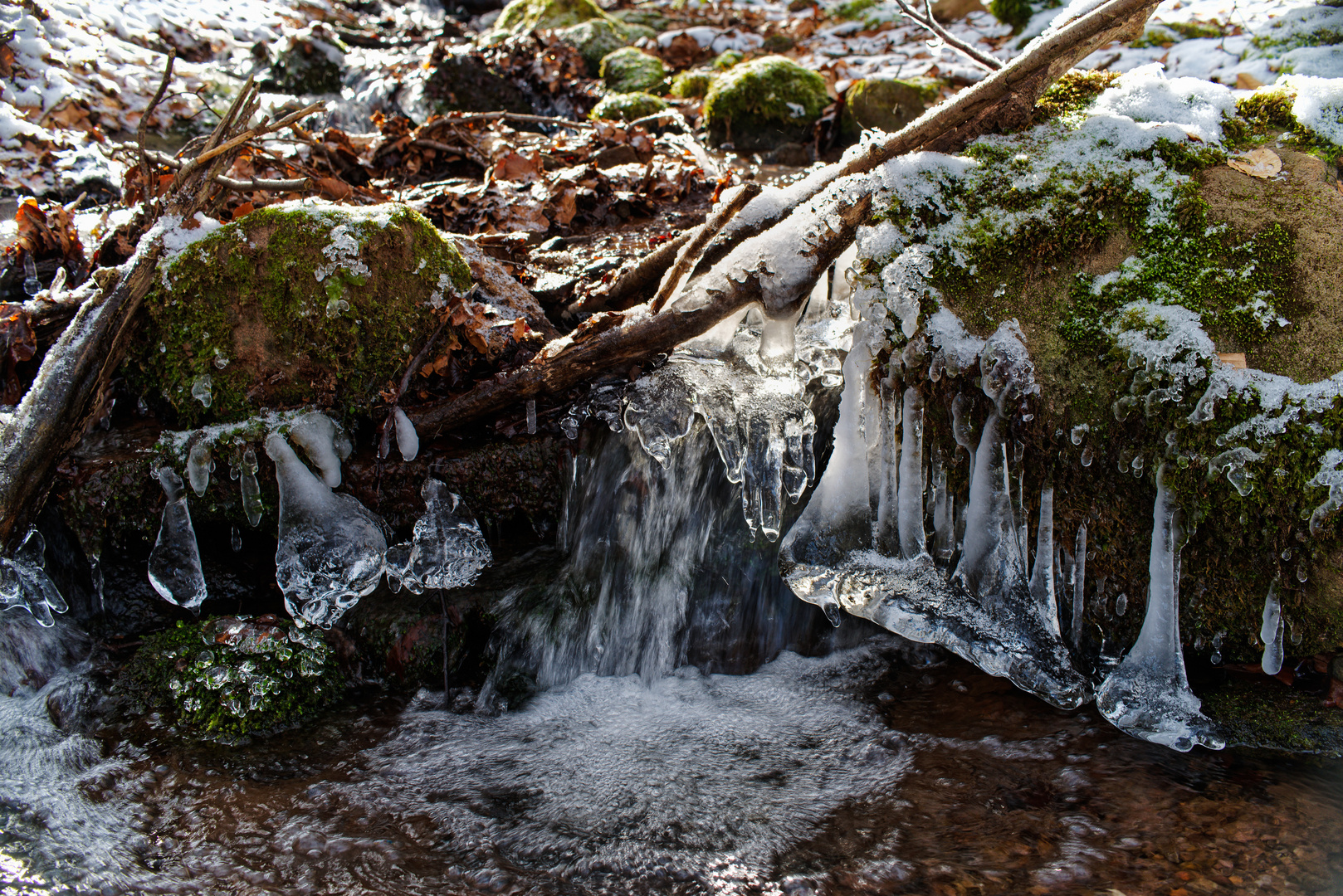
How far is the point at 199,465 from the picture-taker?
120 inches

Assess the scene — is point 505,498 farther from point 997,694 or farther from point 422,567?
point 997,694

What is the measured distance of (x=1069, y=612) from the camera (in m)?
2.71

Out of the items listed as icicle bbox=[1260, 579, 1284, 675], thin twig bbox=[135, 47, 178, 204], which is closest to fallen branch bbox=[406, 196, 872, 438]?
thin twig bbox=[135, 47, 178, 204]

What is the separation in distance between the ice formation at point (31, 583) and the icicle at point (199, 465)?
0.66 metres

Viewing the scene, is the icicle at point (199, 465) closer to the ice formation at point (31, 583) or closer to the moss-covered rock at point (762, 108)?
the ice formation at point (31, 583)

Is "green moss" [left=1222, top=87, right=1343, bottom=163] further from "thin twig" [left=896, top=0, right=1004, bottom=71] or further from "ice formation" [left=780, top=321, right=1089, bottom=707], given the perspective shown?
"ice formation" [left=780, top=321, right=1089, bottom=707]

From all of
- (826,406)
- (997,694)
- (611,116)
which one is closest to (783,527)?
(826,406)

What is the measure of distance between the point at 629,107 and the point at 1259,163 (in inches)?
273

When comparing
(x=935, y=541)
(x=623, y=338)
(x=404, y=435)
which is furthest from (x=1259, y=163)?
(x=404, y=435)

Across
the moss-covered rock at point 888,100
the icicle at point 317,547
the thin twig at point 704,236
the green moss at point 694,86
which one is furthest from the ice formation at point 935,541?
the green moss at point 694,86

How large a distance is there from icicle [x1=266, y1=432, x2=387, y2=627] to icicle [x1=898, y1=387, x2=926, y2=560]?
7.15 feet

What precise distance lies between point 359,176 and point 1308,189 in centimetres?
610

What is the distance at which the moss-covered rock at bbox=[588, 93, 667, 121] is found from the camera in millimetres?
8320

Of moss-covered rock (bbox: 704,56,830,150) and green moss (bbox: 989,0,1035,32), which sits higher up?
green moss (bbox: 989,0,1035,32)
